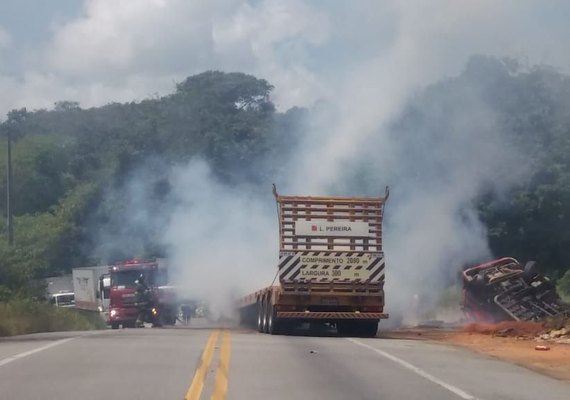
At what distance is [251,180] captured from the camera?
45.9 m

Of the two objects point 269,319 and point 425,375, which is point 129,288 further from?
point 425,375

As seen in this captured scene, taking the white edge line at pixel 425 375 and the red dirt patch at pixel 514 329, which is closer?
the white edge line at pixel 425 375

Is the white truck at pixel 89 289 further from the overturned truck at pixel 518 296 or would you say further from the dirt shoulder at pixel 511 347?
the overturned truck at pixel 518 296

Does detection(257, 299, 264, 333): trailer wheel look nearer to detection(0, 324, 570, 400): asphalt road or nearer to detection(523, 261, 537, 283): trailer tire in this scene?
detection(0, 324, 570, 400): asphalt road

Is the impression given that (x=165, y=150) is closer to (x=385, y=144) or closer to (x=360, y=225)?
(x=385, y=144)

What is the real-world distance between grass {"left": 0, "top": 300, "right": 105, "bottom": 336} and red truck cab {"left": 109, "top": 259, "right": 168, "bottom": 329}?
1.81m

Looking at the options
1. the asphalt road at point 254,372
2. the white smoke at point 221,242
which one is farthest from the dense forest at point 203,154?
the asphalt road at point 254,372

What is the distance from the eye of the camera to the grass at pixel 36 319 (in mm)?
34566

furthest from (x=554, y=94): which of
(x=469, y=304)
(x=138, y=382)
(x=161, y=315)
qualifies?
(x=138, y=382)

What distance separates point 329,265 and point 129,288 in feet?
56.8

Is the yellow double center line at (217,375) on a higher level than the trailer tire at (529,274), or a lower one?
lower

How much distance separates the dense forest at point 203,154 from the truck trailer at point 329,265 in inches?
446

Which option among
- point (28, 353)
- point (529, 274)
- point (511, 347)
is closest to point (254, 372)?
point (28, 353)

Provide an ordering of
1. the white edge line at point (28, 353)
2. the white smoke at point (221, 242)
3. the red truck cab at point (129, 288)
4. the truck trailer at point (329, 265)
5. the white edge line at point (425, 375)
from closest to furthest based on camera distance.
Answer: the white edge line at point (425, 375)
the white edge line at point (28, 353)
the truck trailer at point (329, 265)
the white smoke at point (221, 242)
the red truck cab at point (129, 288)
